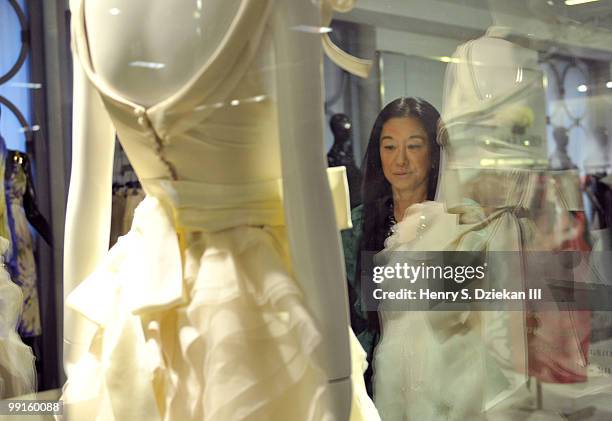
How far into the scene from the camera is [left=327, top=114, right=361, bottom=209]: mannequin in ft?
5.07

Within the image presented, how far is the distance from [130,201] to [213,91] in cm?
39

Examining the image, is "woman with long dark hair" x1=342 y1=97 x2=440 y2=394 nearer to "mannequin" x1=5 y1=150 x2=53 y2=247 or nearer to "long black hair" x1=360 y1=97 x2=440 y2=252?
"long black hair" x1=360 y1=97 x2=440 y2=252

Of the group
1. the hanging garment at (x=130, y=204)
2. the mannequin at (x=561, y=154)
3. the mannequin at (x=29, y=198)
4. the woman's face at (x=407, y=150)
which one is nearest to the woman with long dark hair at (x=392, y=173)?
the woman's face at (x=407, y=150)

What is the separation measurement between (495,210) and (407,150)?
8.7 inches

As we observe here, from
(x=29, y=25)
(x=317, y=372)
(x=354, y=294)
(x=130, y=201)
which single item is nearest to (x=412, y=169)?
(x=354, y=294)

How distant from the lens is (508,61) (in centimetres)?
168

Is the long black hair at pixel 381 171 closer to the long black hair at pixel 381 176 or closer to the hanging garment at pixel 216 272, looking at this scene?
the long black hair at pixel 381 176

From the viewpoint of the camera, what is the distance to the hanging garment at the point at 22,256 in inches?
72.0

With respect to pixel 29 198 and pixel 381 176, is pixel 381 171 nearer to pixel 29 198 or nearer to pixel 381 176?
pixel 381 176

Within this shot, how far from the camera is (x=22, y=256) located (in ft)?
6.17

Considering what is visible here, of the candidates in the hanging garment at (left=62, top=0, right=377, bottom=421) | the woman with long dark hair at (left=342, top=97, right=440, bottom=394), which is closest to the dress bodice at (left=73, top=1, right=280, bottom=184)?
the hanging garment at (left=62, top=0, right=377, bottom=421)

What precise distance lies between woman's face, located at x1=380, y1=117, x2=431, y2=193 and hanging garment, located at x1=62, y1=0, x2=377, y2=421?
22.9 inches

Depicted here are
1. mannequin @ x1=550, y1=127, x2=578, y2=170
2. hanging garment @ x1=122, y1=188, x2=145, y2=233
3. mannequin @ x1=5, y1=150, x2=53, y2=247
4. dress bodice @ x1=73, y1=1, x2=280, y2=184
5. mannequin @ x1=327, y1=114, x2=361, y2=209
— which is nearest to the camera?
dress bodice @ x1=73, y1=1, x2=280, y2=184

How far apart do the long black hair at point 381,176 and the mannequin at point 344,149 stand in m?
0.03
